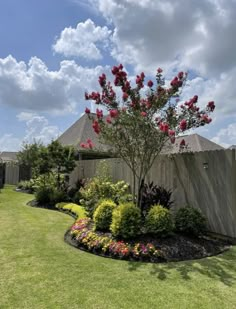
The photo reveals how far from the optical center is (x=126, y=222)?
235 inches

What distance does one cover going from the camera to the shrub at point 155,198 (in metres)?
7.62

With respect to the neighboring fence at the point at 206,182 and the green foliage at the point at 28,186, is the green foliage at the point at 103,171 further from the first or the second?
the green foliage at the point at 28,186

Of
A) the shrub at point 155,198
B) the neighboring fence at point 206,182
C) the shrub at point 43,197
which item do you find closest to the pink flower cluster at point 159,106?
the neighboring fence at point 206,182

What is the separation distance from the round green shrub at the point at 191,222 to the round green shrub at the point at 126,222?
1.10 metres

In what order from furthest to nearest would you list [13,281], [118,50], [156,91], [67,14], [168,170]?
[118,50] → [67,14] → [168,170] → [156,91] → [13,281]

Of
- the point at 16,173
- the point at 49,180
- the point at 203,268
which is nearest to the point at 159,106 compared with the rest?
the point at 203,268

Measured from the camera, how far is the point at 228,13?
773 centimetres

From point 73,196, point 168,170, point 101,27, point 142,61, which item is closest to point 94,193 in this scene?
point 168,170

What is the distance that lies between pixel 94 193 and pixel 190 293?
591 centimetres

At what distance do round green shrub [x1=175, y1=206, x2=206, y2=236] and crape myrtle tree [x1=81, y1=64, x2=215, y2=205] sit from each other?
A: 1747 mm

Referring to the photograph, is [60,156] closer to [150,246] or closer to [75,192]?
[75,192]

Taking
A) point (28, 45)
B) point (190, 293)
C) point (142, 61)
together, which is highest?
point (28, 45)

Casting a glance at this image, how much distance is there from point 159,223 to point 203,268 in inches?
55.6

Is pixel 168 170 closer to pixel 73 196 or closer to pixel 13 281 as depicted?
pixel 13 281
